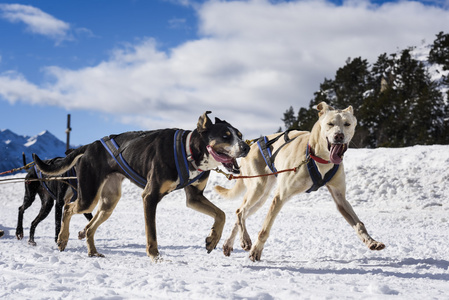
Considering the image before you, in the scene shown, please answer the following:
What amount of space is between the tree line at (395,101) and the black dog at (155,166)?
95.4 ft

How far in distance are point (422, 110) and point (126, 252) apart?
102 ft

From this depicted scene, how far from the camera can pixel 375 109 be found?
34.5m

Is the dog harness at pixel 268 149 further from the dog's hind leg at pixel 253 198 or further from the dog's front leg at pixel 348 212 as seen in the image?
the dog's front leg at pixel 348 212

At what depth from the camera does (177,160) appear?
4.31m

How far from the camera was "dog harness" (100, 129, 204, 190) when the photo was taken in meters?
4.31

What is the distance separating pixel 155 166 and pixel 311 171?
164 cm

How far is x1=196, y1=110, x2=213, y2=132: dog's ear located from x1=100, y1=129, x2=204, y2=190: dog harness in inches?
8.9

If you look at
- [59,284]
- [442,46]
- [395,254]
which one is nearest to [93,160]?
[59,284]

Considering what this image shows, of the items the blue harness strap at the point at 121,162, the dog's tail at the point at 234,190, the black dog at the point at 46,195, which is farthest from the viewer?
the black dog at the point at 46,195

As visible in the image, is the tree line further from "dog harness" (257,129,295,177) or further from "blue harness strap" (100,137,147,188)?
"blue harness strap" (100,137,147,188)

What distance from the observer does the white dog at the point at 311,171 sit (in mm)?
4441

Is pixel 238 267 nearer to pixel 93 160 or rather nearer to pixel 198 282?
pixel 198 282

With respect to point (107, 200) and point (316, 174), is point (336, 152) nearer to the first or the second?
point (316, 174)

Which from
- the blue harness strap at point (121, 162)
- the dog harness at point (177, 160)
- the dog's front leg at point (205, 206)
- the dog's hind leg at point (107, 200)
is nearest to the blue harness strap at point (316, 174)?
the dog's front leg at point (205, 206)
